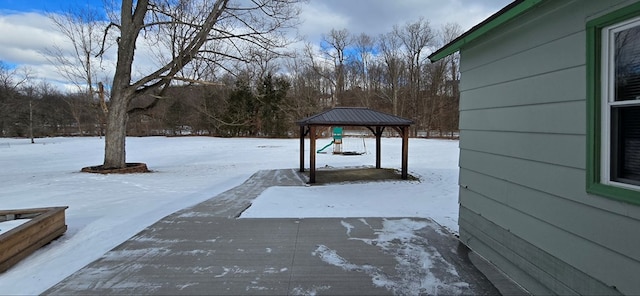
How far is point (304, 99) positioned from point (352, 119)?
973 inches

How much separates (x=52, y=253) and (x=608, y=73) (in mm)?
4991

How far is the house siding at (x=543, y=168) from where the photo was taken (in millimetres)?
1817

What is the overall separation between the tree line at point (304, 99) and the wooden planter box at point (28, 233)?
25847 mm

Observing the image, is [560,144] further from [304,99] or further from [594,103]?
[304,99]

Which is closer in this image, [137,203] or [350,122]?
[137,203]

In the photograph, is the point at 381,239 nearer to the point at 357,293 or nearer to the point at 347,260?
the point at 347,260

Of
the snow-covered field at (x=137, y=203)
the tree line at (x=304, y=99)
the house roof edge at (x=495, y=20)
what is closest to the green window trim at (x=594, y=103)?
the house roof edge at (x=495, y=20)

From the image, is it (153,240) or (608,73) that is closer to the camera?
(608,73)

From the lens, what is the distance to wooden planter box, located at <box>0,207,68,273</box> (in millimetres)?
3012

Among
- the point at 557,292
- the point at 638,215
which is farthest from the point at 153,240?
the point at 638,215

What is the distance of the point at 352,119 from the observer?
29.2 ft

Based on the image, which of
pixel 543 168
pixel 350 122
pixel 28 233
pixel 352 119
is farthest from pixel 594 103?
pixel 352 119

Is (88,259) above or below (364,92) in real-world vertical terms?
below

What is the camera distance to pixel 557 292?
2.20 metres
